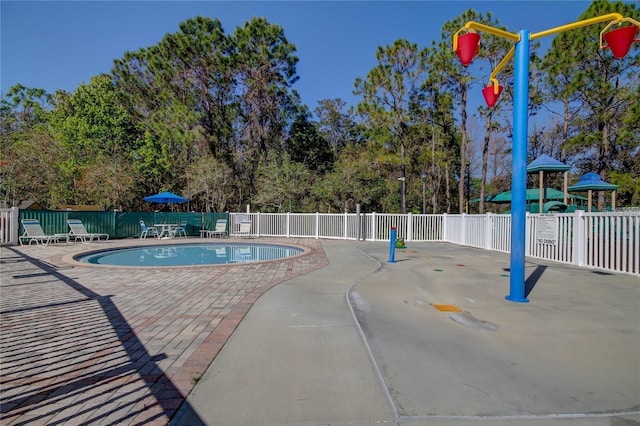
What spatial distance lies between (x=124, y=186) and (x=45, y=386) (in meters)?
19.3

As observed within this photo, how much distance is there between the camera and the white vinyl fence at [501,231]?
6763 mm

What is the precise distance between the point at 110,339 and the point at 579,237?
910cm

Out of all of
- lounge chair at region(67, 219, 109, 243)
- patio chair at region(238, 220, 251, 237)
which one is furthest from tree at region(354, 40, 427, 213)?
lounge chair at region(67, 219, 109, 243)

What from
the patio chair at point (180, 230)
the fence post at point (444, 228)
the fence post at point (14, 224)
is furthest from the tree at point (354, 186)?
the fence post at point (14, 224)

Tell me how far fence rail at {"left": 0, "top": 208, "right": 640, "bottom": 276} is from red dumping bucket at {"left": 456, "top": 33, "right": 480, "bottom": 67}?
449 cm

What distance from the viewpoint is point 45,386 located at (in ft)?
7.79

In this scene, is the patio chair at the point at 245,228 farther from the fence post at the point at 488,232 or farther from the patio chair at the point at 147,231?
the fence post at the point at 488,232

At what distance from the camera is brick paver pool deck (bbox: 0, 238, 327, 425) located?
2.14 meters

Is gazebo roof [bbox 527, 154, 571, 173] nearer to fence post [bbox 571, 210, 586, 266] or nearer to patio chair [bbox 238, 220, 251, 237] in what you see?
fence post [bbox 571, 210, 586, 266]

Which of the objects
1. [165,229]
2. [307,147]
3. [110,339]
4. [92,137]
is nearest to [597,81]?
[307,147]

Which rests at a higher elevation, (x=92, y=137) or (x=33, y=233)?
(x=92, y=137)

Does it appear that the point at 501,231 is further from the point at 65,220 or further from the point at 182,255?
the point at 65,220

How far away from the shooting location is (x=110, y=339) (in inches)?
129

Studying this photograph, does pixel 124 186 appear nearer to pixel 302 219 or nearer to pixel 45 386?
pixel 302 219
